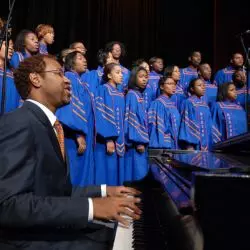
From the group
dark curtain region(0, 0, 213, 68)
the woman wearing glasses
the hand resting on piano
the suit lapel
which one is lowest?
the hand resting on piano

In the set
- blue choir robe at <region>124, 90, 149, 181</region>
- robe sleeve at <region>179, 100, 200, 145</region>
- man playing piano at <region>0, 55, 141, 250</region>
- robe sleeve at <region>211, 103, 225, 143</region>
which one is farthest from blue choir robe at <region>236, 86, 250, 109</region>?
man playing piano at <region>0, 55, 141, 250</region>

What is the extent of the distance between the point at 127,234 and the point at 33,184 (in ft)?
1.28

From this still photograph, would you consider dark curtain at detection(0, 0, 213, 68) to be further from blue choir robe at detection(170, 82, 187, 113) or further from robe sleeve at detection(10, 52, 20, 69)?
robe sleeve at detection(10, 52, 20, 69)

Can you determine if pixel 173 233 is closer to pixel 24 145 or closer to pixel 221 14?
pixel 24 145

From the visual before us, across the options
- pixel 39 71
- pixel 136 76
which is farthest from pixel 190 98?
pixel 39 71

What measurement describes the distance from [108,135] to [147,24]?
534 cm

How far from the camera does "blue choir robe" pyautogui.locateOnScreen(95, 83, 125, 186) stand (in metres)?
4.56

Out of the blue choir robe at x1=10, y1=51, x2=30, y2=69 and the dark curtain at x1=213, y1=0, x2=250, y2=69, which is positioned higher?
the dark curtain at x1=213, y1=0, x2=250, y2=69

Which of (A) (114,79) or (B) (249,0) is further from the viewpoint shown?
(B) (249,0)

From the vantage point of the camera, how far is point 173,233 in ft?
4.22

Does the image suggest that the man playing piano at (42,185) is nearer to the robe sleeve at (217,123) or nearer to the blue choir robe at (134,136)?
the blue choir robe at (134,136)

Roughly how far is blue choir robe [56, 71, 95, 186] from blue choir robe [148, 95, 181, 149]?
0.87 meters

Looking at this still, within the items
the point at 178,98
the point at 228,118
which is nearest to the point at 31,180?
the point at 228,118

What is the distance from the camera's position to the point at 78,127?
167 inches
